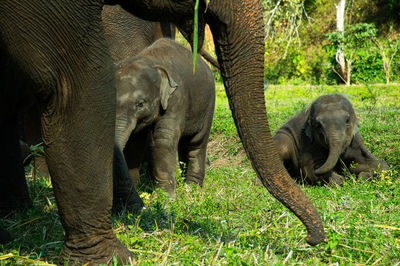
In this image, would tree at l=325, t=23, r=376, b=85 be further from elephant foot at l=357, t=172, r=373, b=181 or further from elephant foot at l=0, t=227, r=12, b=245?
elephant foot at l=0, t=227, r=12, b=245

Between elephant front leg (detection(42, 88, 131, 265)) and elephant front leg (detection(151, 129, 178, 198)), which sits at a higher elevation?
elephant front leg (detection(42, 88, 131, 265))

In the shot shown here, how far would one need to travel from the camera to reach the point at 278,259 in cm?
289

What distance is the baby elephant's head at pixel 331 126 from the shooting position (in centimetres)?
545

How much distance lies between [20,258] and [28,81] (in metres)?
0.96

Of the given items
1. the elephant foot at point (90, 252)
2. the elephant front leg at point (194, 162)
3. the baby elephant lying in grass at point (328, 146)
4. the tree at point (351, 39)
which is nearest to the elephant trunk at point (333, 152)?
the baby elephant lying in grass at point (328, 146)

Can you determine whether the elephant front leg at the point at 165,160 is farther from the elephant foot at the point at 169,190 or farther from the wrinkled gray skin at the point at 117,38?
the wrinkled gray skin at the point at 117,38

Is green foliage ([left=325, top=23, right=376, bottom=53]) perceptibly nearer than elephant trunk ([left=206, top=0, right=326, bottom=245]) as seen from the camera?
No

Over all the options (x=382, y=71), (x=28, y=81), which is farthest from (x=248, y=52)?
(x=382, y=71)

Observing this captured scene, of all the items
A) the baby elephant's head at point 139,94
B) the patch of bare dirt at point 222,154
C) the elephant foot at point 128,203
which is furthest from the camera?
the patch of bare dirt at point 222,154

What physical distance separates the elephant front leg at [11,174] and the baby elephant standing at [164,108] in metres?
0.81

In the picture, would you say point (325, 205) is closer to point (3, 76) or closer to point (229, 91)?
point (229, 91)

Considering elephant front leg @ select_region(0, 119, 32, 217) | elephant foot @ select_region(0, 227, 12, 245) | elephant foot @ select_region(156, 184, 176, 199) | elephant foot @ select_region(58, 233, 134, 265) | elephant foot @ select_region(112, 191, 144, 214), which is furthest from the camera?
elephant foot @ select_region(156, 184, 176, 199)

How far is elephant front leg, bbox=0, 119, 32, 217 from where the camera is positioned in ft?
12.4

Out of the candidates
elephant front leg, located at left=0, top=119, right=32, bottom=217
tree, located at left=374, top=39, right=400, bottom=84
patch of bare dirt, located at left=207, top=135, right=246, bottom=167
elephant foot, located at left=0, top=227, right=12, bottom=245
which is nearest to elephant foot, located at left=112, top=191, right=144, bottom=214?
elephant front leg, located at left=0, top=119, right=32, bottom=217
